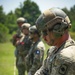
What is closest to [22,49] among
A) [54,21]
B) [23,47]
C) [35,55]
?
[23,47]

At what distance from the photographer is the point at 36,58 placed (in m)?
6.03

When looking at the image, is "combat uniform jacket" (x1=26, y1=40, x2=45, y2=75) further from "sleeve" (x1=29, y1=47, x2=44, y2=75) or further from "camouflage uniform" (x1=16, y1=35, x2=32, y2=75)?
"camouflage uniform" (x1=16, y1=35, x2=32, y2=75)

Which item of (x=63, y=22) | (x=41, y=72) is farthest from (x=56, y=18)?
(x=41, y=72)

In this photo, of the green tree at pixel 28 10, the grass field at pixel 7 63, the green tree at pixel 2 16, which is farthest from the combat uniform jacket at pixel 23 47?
the green tree at pixel 28 10

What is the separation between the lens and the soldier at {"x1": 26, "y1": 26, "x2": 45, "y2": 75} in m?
6.04

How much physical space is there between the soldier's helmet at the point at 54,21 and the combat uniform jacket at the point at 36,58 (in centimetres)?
314

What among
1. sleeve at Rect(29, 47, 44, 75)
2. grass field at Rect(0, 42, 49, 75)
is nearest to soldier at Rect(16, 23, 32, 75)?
sleeve at Rect(29, 47, 44, 75)

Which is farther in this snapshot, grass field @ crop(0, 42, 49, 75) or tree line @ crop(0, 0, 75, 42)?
tree line @ crop(0, 0, 75, 42)

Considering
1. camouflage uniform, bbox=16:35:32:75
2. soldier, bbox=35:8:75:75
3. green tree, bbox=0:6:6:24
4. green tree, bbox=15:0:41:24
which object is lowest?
soldier, bbox=35:8:75:75

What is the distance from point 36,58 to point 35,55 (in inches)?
3.0

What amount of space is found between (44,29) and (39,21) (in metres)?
0.10

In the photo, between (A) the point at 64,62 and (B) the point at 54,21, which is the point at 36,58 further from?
(A) the point at 64,62

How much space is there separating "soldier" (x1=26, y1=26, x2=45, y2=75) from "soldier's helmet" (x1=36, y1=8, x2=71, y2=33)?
311 centimetres

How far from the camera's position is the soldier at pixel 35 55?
238 inches
